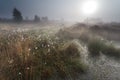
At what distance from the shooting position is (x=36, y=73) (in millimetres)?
6559

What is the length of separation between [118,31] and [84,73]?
41.3 feet

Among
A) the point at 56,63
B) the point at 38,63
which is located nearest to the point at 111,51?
the point at 56,63

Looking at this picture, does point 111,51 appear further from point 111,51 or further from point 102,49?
point 102,49

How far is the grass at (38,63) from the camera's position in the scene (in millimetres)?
6527

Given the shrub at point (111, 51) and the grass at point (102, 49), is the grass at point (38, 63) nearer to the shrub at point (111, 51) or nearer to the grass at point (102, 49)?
the grass at point (102, 49)

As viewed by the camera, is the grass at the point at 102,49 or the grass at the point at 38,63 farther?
the grass at the point at 102,49

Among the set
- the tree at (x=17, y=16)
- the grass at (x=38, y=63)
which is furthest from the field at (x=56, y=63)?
the tree at (x=17, y=16)

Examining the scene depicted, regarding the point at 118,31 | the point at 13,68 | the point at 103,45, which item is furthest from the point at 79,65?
the point at 118,31

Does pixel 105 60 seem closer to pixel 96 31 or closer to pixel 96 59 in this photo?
pixel 96 59

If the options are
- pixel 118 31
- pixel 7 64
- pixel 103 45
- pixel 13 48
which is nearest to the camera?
pixel 7 64

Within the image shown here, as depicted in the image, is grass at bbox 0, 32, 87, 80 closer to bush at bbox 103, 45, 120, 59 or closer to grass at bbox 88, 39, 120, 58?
grass at bbox 88, 39, 120, 58

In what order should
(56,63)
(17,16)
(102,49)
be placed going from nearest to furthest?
1. (56,63)
2. (102,49)
3. (17,16)

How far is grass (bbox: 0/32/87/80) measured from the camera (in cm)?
653

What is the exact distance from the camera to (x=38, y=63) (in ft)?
23.6
